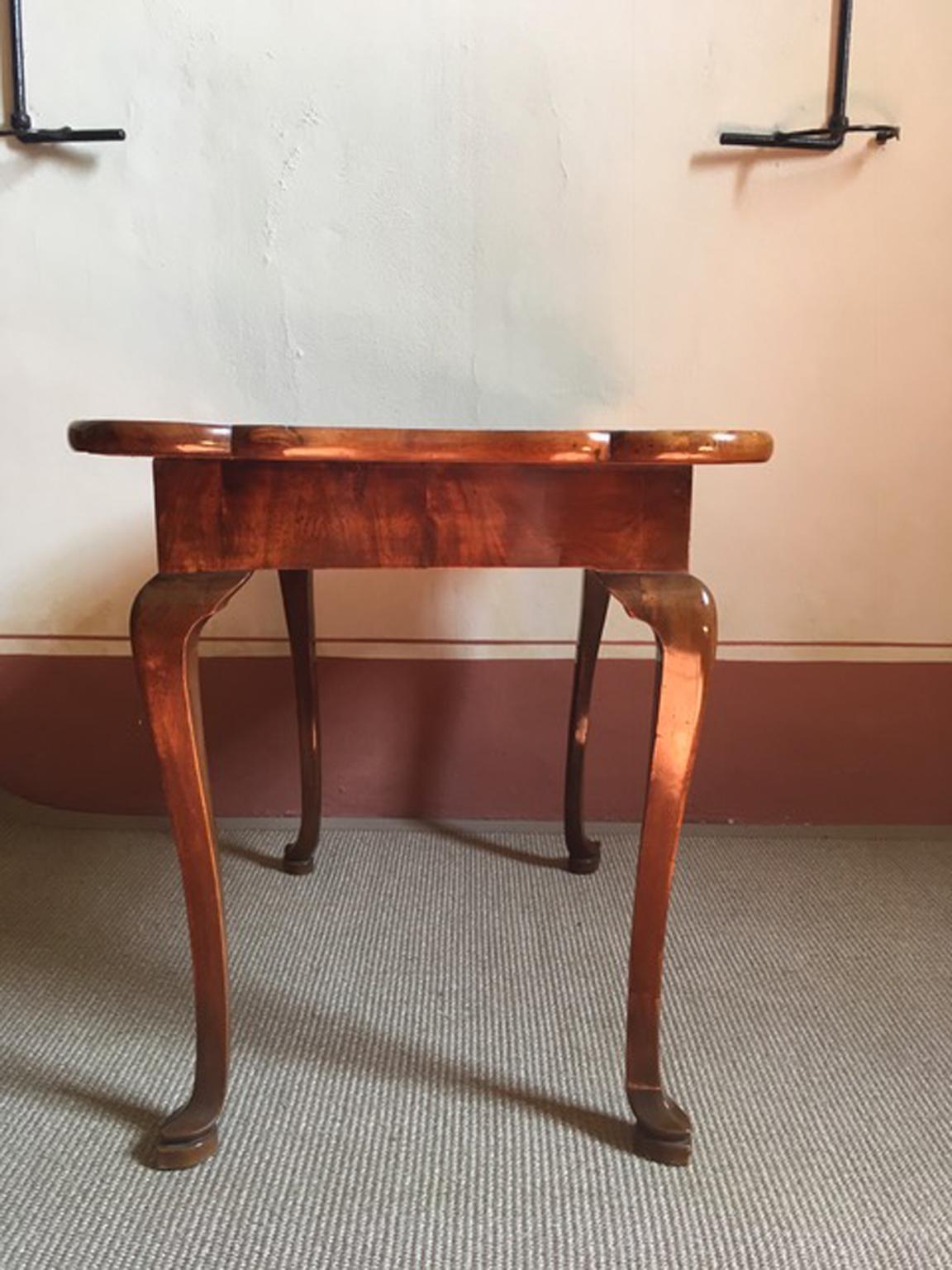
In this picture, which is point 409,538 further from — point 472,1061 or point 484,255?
point 484,255

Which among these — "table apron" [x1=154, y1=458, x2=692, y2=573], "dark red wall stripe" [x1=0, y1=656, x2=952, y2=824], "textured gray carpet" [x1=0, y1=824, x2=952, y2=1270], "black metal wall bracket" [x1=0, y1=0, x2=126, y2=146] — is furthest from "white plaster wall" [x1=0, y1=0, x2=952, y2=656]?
"table apron" [x1=154, y1=458, x2=692, y2=573]

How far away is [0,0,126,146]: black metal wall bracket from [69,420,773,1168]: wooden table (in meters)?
0.73

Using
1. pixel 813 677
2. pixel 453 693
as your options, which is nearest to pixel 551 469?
pixel 453 693

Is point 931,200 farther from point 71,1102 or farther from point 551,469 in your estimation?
point 71,1102

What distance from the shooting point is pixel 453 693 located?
137cm

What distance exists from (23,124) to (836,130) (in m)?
1.01

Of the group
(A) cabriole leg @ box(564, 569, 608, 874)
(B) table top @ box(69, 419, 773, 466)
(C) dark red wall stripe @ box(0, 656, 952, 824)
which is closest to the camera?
(B) table top @ box(69, 419, 773, 466)

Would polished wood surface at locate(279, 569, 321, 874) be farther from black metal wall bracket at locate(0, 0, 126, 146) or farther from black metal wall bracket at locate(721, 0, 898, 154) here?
black metal wall bracket at locate(721, 0, 898, 154)

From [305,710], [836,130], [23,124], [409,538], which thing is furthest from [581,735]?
[23,124]

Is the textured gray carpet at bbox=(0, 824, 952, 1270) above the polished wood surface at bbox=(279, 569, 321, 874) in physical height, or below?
below

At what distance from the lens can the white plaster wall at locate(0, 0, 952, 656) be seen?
1.21 m

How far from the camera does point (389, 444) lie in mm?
674

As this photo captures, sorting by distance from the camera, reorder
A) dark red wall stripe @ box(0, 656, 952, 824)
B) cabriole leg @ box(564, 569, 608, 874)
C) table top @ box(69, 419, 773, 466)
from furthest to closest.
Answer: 1. dark red wall stripe @ box(0, 656, 952, 824)
2. cabriole leg @ box(564, 569, 608, 874)
3. table top @ box(69, 419, 773, 466)

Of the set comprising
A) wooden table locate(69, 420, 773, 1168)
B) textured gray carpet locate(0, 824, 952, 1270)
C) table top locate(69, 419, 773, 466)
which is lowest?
textured gray carpet locate(0, 824, 952, 1270)
